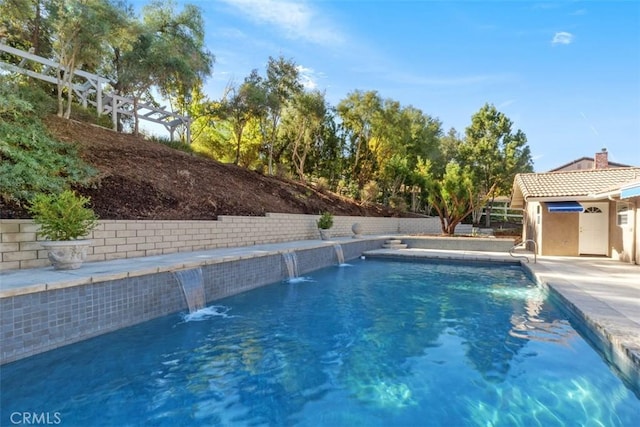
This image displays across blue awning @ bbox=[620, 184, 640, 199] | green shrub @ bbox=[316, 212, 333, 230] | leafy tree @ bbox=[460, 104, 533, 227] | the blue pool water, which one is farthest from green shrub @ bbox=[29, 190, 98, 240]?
leafy tree @ bbox=[460, 104, 533, 227]

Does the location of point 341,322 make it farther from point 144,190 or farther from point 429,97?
point 429,97

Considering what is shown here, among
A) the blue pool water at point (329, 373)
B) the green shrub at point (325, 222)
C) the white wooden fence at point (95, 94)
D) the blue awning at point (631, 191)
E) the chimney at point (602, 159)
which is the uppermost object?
the white wooden fence at point (95, 94)

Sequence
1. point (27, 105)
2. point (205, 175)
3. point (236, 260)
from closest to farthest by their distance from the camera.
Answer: point (27, 105), point (236, 260), point (205, 175)

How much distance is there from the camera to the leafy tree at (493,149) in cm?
2903

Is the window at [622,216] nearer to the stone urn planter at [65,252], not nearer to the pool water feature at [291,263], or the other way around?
the pool water feature at [291,263]

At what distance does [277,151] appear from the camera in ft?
77.3

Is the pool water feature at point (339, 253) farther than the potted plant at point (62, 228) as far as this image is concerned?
Yes

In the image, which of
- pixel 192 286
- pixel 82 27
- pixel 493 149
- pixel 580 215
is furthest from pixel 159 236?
pixel 493 149

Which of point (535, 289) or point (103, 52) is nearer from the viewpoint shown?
point (535, 289)

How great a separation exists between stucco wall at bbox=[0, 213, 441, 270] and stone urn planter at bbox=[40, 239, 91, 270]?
52 centimetres

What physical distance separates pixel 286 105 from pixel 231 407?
675 inches

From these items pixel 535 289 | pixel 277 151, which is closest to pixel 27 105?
pixel 535 289

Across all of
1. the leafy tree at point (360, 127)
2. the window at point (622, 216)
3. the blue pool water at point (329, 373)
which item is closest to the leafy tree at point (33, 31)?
the blue pool water at point (329, 373)

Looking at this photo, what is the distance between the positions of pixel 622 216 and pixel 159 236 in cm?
1469
